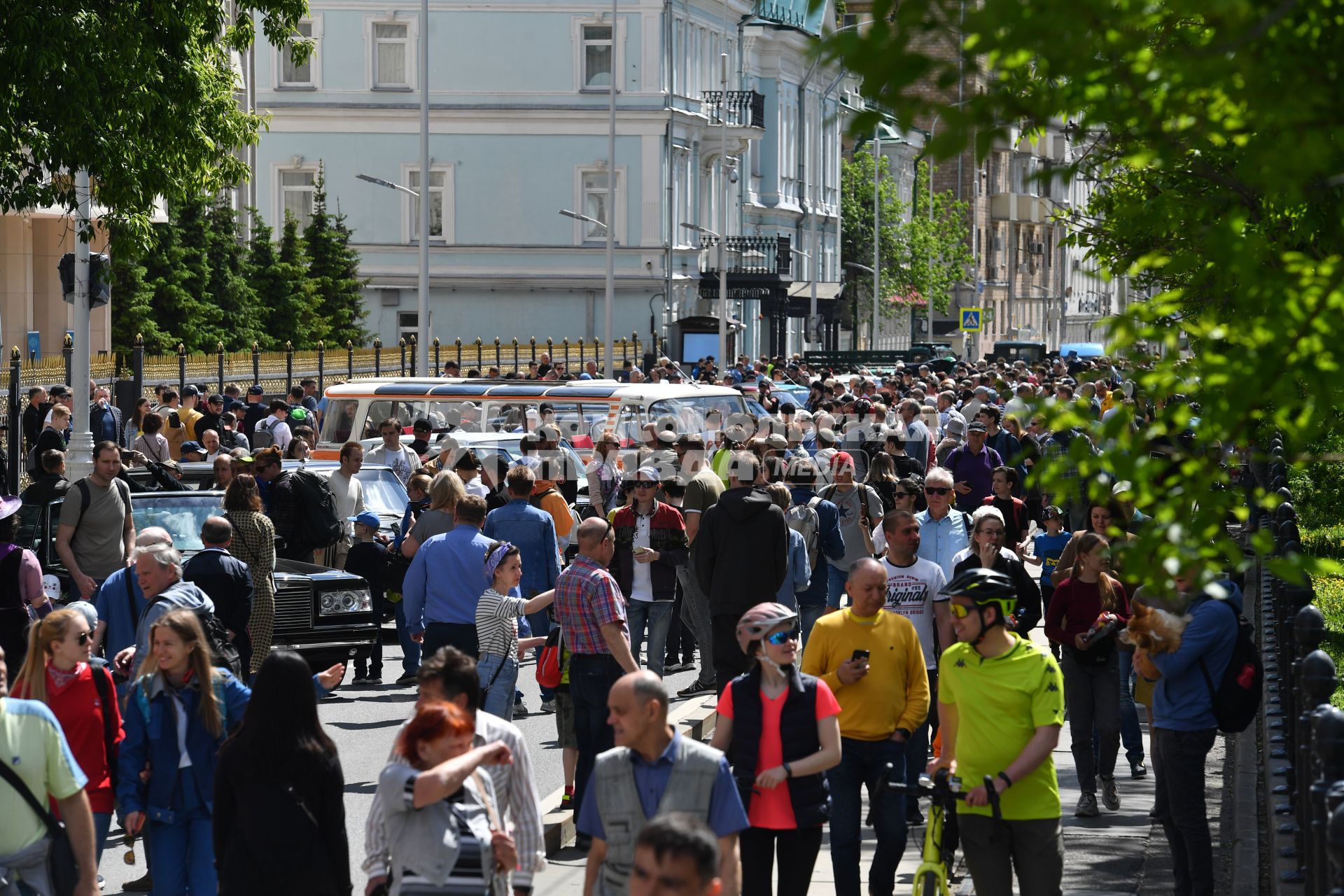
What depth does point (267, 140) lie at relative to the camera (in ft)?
218

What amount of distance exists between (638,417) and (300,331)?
1184 inches

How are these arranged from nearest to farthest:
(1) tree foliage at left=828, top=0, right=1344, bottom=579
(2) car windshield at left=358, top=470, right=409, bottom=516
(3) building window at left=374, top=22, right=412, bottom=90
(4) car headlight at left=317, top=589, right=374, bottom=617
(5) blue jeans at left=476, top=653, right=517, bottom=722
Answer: (1) tree foliage at left=828, top=0, right=1344, bottom=579
(5) blue jeans at left=476, top=653, right=517, bottom=722
(4) car headlight at left=317, top=589, right=374, bottom=617
(2) car windshield at left=358, top=470, right=409, bottom=516
(3) building window at left=374, top=22, right=412, bottom=90

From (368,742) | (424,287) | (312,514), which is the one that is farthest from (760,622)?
(424,287)

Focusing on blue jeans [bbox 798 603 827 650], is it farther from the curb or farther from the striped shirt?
the striped shirt

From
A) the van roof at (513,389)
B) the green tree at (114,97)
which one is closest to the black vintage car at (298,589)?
the green tree at (114,97)

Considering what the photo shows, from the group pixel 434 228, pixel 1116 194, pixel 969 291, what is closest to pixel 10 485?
pixel 1116 194

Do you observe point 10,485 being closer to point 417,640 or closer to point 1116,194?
point 417,640

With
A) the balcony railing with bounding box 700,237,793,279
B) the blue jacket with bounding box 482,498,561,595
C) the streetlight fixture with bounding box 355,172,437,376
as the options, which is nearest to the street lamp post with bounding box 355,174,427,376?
the streetlight fixture with bounding box 355,172,437,376

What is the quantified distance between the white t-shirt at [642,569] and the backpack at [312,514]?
3340 mm

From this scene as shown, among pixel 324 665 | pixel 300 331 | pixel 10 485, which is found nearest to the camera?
pixel 324 665

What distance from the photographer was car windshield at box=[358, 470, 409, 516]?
19.6 metres

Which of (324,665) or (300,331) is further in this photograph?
(300,331)

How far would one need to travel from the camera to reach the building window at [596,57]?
6519cm

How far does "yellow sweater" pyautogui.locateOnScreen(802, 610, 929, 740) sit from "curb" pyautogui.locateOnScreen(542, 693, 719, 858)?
0.82 meters
